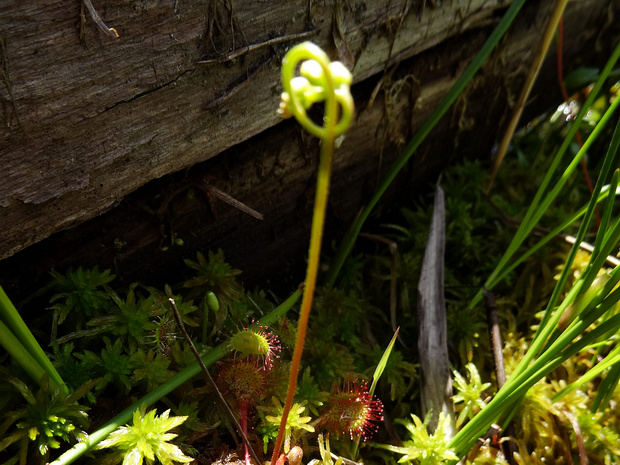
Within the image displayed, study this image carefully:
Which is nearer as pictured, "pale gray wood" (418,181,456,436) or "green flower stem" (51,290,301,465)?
"green flower stem" (51,290,301,465)

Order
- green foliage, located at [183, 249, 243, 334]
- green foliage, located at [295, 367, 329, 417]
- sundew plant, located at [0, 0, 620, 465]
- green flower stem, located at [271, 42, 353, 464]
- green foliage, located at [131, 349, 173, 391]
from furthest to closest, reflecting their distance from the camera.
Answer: green foliage, located at [183, 249, 243, 334], green foliage, located at [295, 367, 329, 417], green foliage, located at [131, 349, 173, 391], sundew plant, located at [0, 0, 620, 465], green flower stem, located at [271, 42, 353, 464]

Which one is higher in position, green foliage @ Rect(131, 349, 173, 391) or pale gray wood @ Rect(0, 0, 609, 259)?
pale gray wood @ Rect(0, 0, 609, 259)

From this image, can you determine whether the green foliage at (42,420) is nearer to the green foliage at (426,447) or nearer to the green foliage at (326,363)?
the green foliage at (326,363)

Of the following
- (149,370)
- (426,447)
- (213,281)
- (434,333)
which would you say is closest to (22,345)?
(149,370)

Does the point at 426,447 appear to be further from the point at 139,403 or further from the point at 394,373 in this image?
the point at 139,403

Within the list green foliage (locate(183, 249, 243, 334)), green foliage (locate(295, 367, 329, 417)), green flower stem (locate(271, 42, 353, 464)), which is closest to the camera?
green flower stem (locate(271, 42, 353, 464))

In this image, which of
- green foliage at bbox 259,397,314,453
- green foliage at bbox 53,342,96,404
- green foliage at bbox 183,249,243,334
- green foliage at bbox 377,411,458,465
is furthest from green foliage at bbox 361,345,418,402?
green foliage at bbox 53,342,96,404

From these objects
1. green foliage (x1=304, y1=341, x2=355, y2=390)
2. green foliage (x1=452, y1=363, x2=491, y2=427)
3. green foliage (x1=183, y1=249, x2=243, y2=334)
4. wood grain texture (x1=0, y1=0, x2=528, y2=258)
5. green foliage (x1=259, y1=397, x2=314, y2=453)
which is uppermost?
wood grain texture (x1=0, y1=0, x2=528, y2=258)

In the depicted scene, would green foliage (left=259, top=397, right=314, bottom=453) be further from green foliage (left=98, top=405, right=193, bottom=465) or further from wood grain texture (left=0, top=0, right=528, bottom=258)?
wood grain texture (left=0, top=0, right=528, bottom=258)
